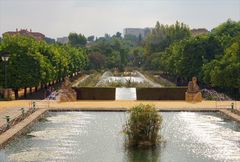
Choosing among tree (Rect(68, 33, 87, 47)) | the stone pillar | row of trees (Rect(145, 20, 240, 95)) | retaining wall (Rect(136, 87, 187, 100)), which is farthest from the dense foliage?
the stone pillar

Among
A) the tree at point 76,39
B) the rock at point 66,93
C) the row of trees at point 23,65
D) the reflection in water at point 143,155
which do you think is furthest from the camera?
the tree at point 76,39

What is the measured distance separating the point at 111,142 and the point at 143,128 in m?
1.62

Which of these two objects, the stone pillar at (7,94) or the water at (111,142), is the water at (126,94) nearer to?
the stone pillar at (7,94)

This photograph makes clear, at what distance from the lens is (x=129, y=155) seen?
18984mm

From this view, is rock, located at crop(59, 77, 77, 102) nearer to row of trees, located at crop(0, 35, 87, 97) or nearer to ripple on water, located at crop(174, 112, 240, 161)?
row of trees, located at crop(0, 35, 87, 97)

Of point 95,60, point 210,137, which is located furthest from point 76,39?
point 210,137

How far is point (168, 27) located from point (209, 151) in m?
104

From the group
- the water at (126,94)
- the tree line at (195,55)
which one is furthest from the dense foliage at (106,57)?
the water at (126,94)

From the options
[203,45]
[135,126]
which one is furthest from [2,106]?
[203,45]

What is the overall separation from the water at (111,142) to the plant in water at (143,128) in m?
0.58

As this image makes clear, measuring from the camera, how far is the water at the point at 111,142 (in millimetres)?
18594

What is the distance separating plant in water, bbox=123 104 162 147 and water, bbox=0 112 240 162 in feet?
1.92

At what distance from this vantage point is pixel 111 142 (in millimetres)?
21484

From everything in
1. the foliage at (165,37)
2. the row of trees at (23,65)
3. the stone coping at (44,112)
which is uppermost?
the foliage at (165,37)
